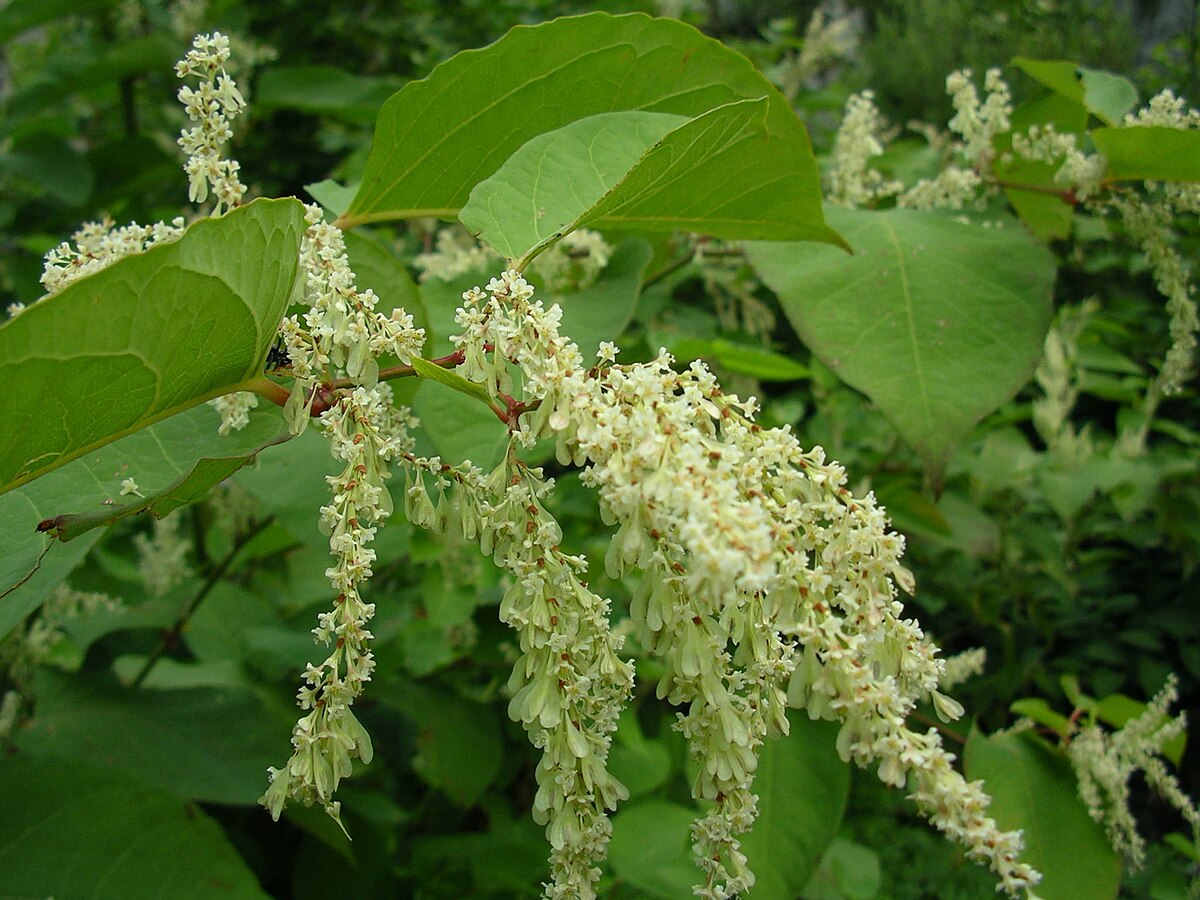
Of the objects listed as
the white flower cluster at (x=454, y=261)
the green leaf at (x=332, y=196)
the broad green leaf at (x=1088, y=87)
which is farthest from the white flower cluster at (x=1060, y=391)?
the green leaf at (x=332, y=196)

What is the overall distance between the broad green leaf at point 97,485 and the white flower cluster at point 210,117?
198mm

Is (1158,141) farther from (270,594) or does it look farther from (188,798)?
(270,594)

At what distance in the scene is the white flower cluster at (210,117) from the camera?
2.70 ft

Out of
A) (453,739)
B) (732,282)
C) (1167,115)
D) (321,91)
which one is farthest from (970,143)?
(321,91)

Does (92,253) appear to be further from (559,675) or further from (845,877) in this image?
(845,877)

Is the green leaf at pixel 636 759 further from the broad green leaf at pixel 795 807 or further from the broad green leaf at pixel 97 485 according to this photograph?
the broad green leaf at pixel 97 485

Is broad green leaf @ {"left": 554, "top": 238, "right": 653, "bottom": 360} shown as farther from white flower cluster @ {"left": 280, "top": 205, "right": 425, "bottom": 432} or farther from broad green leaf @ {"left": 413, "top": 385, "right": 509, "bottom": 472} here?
white flower cluster @ {"left": 280, "top": 205, "right": 425, "bottom": 432}

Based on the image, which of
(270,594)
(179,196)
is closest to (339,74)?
(179,196)

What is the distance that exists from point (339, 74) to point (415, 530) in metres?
1.72

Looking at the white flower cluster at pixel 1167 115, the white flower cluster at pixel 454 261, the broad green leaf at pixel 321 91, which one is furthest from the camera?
the broad green leaf at pixel 321 91

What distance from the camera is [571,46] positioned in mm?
1020

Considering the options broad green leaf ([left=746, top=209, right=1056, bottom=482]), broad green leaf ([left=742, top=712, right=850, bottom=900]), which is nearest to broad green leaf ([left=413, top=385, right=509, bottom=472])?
broad green leaf ([left=746, top=209, right=1056, bottom=482])

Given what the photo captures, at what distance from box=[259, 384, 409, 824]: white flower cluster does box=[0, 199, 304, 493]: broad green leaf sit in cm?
9

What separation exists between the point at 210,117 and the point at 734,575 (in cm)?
64
